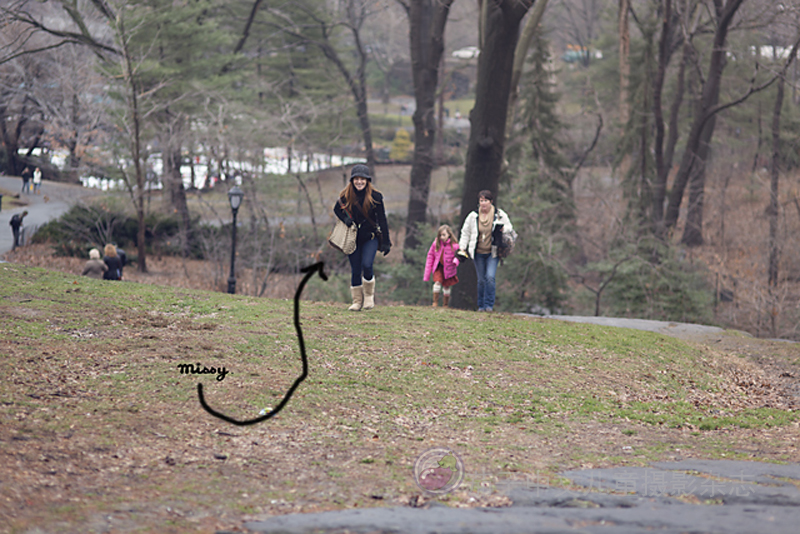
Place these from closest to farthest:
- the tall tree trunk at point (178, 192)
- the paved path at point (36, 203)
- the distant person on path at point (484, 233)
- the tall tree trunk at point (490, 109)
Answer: the distant person on path at point (484, 233)
the tall tree trunk at point (490, 109)
the tall tree trunk at point (178, 192)
the paved path at point (36, 203)

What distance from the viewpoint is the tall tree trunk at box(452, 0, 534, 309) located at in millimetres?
14070

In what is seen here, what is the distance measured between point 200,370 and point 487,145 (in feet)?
29.0

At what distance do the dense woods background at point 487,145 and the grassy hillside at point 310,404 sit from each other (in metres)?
5.70

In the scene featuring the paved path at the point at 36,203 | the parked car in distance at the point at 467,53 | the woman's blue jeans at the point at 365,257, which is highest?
the parked car in distance at the point at 467,53

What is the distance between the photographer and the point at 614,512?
13.9ft

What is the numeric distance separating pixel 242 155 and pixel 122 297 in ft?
59.7

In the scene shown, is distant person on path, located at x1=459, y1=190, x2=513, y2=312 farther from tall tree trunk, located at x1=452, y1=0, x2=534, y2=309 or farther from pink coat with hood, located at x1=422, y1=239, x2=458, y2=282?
tall tree trunk, located at x1=452, y1=0, x2=534, y2=309

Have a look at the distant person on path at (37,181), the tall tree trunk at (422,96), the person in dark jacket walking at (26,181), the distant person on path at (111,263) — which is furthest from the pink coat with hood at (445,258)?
the person in dark jacket walking at (26,181)

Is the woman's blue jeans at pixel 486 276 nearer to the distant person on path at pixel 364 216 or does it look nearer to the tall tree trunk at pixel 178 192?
the distant person on path at pixel 364 216

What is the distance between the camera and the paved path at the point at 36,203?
2810 cm

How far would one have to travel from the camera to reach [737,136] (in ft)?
147

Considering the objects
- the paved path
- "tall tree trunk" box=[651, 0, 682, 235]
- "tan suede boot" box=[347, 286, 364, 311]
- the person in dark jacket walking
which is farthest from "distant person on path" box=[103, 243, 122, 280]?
the person in dark jacket walking

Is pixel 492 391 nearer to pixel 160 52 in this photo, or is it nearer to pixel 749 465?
pixel 749 465

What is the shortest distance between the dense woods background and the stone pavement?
9827 mm
